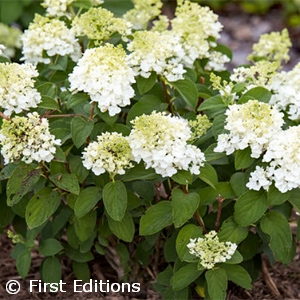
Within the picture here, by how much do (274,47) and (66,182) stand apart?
1273mm

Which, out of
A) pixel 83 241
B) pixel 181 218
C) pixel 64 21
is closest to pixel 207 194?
pixel 181 218

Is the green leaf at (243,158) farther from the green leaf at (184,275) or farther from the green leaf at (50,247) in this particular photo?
the green leaf at (50,247)

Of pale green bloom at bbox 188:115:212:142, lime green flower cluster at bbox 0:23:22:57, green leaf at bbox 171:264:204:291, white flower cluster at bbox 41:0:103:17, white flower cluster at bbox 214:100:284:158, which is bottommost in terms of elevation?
green leaf at bbox 171:264:204:291

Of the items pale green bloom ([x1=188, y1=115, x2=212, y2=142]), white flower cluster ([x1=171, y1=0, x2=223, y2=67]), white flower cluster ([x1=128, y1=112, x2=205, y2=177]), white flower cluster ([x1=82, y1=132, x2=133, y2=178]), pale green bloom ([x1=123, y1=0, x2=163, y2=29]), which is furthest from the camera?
pale green bloom ([x1=123, y1=0, x2=163, y2=29])

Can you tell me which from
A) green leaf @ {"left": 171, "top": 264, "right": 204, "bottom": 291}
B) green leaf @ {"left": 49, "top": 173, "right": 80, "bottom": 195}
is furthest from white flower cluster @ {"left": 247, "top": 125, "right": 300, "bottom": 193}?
green leaf @ {"left": 49, "top": 173, "right": 80, "bottom": 195}

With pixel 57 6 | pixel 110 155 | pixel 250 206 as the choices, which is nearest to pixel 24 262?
pixel 110 155

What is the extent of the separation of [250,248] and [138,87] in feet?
2.47

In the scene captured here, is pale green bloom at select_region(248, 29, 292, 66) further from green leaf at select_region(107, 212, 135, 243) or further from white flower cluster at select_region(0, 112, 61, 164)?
white flower cluster at select_region(0, 112, 61, 164)

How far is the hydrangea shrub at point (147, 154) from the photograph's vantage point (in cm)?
214

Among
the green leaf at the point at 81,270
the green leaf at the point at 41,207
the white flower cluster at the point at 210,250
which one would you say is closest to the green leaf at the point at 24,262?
the green leaf at the point at 81,270

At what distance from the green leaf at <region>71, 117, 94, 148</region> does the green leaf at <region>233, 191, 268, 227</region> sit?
0.56 metres

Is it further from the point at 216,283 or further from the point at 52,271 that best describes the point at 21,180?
the point at 216,283

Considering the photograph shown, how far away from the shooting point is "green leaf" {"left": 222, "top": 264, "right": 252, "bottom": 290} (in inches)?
92.4

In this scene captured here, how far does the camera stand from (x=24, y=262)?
2.63m
